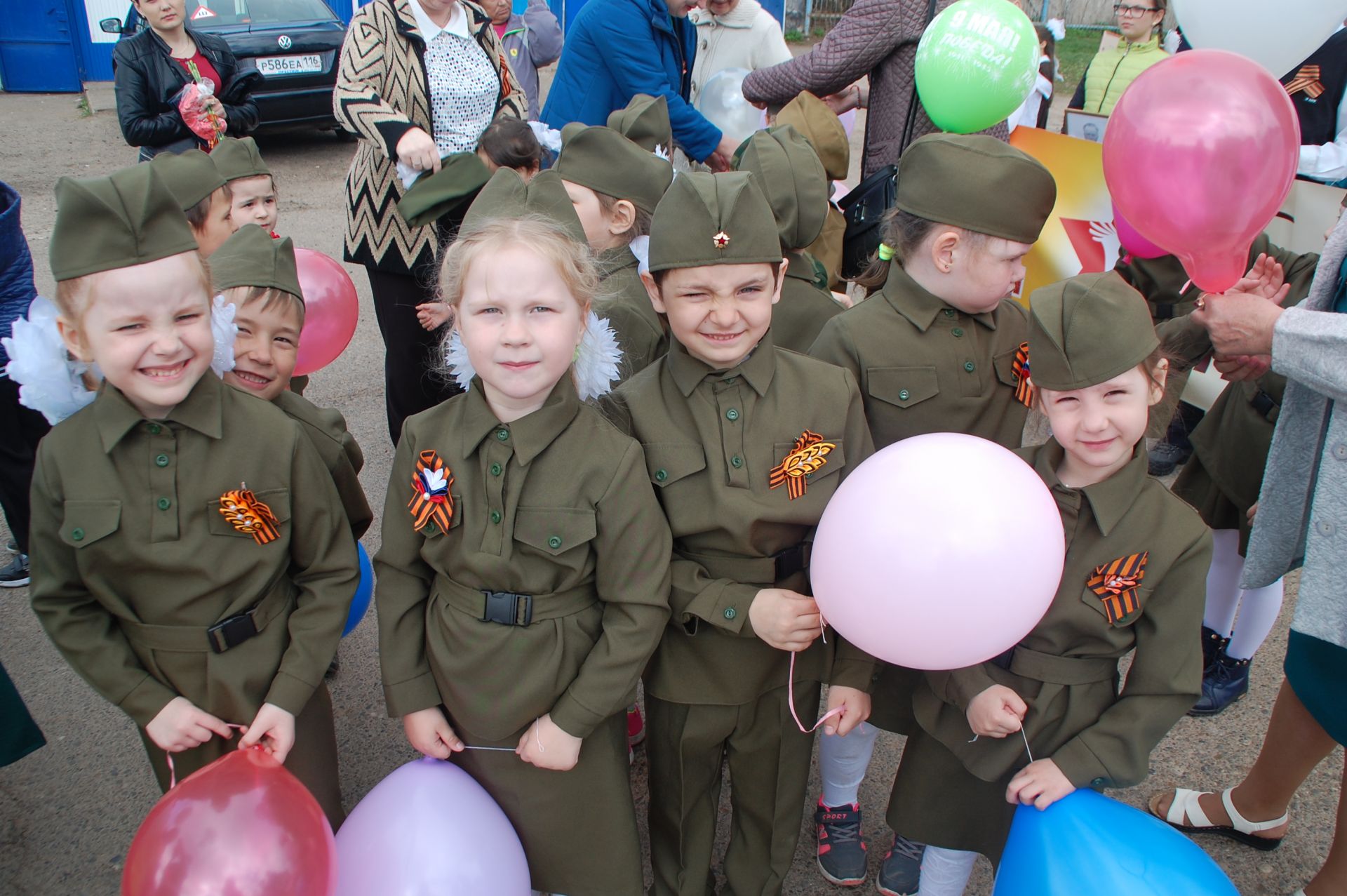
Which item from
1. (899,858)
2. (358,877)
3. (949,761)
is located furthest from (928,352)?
Answer: (358,877)

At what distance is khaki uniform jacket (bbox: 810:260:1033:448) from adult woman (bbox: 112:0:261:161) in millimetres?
3508

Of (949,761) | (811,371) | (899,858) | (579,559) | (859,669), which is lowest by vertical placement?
(899,858)

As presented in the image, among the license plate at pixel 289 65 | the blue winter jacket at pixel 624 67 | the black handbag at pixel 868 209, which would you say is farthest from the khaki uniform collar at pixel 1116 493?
the license plate at pixel 289 65

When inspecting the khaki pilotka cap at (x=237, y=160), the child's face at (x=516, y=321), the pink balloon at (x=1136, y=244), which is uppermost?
the child's face at (x=516, y=321)

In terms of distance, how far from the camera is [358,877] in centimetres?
181

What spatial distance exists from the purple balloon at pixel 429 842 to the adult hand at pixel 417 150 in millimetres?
2044

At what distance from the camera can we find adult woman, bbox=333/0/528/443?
10.9ft

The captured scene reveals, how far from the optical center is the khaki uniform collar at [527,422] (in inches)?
73.7

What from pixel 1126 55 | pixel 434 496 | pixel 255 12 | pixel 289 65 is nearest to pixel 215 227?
pixel 434 496

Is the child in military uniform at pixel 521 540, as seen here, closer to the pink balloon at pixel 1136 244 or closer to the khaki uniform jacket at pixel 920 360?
the khaki uniform jacket at pixel 920 360

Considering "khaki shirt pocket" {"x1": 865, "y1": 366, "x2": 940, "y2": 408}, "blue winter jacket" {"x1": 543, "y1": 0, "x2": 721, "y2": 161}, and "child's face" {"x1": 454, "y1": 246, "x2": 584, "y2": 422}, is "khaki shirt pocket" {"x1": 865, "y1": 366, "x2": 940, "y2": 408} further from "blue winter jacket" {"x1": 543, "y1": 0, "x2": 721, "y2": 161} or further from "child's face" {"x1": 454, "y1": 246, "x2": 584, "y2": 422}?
"blue winter jacket" {"x1": 543, "y1": 0, "x2": 721, "y2": 161}

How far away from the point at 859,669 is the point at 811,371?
2.15 feet

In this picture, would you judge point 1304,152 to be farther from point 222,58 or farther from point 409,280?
point 222,58

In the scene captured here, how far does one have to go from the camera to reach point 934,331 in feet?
7.84
